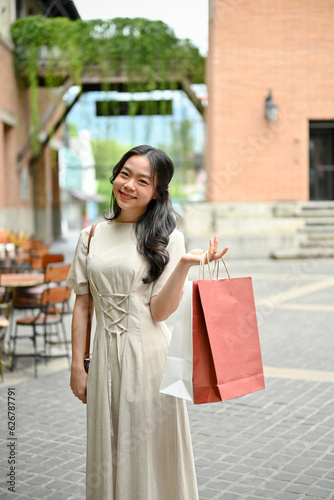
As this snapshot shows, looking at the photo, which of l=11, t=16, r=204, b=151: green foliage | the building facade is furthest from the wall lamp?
the building facade

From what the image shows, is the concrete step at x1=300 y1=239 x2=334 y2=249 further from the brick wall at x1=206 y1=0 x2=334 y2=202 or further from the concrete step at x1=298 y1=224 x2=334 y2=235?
the brick wall at x1=206 y1=0 x2=334 y2=202

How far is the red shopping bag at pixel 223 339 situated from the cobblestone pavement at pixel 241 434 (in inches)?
57.3

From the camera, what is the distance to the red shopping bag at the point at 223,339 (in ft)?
6.99

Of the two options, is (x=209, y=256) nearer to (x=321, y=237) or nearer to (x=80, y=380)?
(x=80, y=380)

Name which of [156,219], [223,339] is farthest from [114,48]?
[223,339]

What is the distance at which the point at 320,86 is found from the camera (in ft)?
56.8

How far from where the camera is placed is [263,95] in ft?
57.1

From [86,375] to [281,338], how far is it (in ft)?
16.3

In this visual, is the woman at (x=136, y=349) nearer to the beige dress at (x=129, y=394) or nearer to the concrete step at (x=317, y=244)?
the beige dress at (x=129, y=394)

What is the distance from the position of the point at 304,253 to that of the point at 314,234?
1.09 metres

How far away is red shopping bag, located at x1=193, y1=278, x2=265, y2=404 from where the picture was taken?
2.13 meters

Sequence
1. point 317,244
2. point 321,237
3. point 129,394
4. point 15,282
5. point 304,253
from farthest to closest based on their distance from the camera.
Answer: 1. point 321,237
2. point 317,244
3. point 304,253
4. point 15,282
5. point 129,394

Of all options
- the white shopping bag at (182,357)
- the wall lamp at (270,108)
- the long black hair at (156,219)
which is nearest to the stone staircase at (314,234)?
the wall lamp at (270,108)

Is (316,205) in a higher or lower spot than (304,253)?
higher
